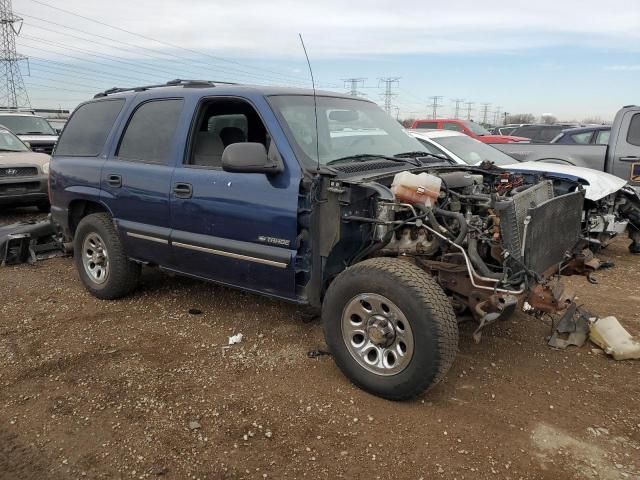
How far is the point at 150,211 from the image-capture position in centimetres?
448

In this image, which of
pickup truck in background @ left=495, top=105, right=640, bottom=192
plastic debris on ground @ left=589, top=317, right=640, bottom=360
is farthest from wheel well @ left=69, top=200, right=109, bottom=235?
pickup truck in background @ left=495, top=105, right=640, bottom=192

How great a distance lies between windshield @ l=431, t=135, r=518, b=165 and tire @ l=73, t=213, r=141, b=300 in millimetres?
4673

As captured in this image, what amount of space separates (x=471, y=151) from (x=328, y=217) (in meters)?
4.95

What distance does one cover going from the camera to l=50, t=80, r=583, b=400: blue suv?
3.19m

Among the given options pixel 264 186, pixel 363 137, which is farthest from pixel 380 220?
pixel 363 137

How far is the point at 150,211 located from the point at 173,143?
1.98ft

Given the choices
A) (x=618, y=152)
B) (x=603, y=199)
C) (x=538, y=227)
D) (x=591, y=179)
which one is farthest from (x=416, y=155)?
(x=618, y=152)

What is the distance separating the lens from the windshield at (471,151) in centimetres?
762

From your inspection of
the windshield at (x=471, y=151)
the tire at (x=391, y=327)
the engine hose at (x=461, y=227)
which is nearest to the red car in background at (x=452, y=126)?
the windshield at (x=471, y=151)

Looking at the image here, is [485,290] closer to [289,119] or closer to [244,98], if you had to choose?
[289,119]

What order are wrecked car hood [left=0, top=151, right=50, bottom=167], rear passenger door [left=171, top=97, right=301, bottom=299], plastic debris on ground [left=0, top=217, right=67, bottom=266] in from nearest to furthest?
rear passenger door [left=171, top=97, right=301, bottom=299]
plastic debris on ground [left=0, top=217, right=67, bottom=266]
wrecked car hood [left=0, top=151, right=50, bottom=167]

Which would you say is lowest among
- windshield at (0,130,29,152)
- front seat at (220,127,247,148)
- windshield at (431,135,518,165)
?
windshield at (0,130,29,152)

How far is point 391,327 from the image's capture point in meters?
3.23

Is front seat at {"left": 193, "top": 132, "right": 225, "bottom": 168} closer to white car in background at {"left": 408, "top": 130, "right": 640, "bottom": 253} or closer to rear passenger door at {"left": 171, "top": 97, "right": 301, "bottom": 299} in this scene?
rear passenger door at {"left": 171, "top": 97, "right": 301, "bottom": 299}
